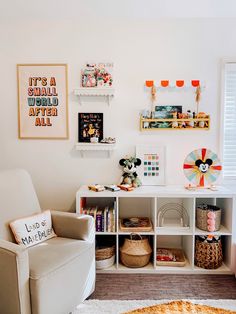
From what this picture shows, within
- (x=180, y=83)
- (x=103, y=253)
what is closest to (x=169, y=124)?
(x=180, y=83)

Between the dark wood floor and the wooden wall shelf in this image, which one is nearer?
the dark wood floor

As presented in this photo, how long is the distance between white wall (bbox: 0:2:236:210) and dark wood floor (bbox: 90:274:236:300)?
0.92 m

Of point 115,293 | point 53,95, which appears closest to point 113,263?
point 115,293

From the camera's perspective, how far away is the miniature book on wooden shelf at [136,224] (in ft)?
9.19

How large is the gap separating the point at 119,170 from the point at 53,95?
3.19 feet

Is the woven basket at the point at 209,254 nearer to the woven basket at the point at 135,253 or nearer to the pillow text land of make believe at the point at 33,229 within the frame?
the woven basket at the point at 135,253

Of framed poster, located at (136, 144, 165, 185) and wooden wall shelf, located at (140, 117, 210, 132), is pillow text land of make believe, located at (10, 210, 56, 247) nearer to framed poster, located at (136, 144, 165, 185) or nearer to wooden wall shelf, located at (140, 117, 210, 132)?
framed poster, located at (136, 144, 165, 185)

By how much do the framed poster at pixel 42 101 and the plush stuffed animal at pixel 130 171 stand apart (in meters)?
0.65

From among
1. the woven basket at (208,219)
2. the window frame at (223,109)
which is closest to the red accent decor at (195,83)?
the window frame at (223,109)

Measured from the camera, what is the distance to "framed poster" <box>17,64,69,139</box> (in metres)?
3.00

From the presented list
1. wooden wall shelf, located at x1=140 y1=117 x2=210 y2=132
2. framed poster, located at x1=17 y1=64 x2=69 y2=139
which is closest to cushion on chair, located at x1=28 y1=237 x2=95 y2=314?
framed poster, located at x1=17 y1=64 x2=69 y2=139

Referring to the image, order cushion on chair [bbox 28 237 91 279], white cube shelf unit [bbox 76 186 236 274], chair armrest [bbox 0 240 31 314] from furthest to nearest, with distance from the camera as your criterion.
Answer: white cube shelf unit [bbox 76 186 236 274]
cushion on chair [bbox 28 237 91 279]
chair armrest [bbox 0 240 31 314]

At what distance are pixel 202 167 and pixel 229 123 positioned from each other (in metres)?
0.53

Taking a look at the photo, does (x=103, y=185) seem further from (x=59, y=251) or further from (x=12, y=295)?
(x=12, y=295)
